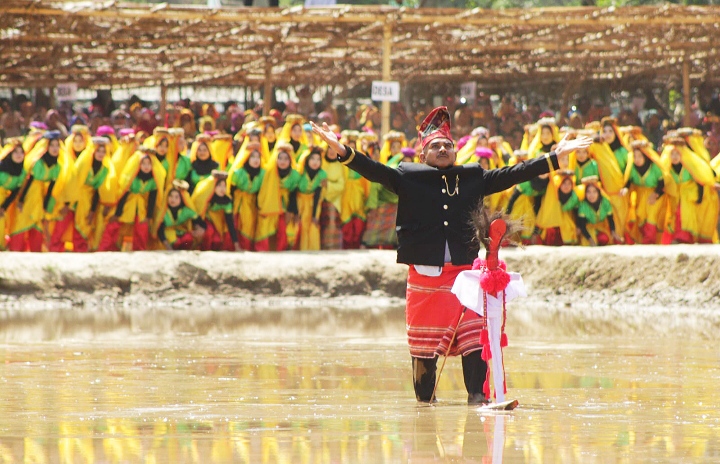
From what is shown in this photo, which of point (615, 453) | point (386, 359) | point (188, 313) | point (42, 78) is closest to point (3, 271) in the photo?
point (188, 313)

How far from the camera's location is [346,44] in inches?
824

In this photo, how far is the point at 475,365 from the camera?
7.17 m

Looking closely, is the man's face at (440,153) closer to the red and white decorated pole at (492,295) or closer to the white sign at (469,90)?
the red and white decorated pole at (492,295)

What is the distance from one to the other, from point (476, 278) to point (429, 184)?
0.66 meters

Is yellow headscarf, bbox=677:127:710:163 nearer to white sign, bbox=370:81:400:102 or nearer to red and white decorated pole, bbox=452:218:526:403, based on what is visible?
white sign, bbox=370:81:400:102

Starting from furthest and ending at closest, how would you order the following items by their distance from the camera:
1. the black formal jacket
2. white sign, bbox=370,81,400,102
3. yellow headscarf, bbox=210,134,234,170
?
white sign, bbox=370,81,400,102, yellow headscarf, bbox=210,134,234,170, the black formal jacket

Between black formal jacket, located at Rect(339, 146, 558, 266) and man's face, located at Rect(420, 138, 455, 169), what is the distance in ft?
0.14

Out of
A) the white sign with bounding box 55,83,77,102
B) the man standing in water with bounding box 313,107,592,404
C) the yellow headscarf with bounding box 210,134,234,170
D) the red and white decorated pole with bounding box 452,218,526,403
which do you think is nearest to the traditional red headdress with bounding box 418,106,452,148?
the man standing in water with bounding box 313,107,592,404

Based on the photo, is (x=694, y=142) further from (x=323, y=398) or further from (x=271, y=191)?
(x=323, y=398)

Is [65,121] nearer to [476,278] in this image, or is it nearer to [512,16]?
[512,16]

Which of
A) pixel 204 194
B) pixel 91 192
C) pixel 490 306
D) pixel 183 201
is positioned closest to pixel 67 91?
pixel 91 192

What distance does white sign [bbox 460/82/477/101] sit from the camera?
84.0ft

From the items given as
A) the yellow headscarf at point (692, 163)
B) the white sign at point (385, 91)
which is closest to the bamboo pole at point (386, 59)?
the white sign at point (385, 91)

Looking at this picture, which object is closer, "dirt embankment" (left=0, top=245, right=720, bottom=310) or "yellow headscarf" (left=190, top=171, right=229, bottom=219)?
"dirt embankment" (left=0, top=245, right=720, bottom=310)
